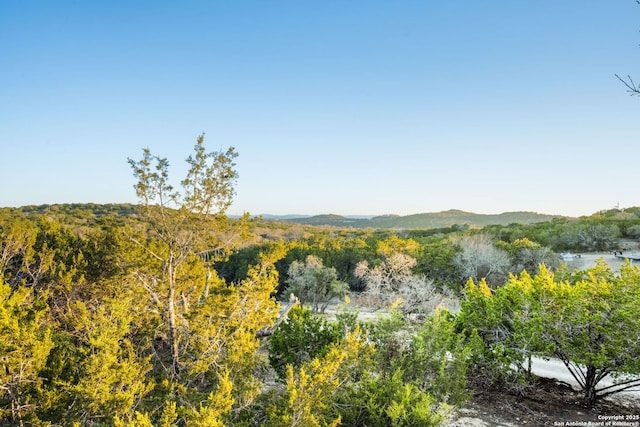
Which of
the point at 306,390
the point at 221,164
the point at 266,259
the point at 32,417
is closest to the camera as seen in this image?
the point at 306,390

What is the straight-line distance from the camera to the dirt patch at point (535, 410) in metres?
6.25

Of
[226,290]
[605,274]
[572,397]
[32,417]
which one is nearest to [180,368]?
[226,290]

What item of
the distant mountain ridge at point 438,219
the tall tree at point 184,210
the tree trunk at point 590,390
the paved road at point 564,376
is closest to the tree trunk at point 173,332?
the tall tree at point 184,210

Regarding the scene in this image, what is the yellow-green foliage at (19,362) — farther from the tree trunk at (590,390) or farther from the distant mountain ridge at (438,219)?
the distant mountain ridge at (438,219)

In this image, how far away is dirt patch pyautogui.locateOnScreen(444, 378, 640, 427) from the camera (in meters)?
6.25

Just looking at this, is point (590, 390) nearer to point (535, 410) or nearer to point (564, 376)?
point (535, 410)

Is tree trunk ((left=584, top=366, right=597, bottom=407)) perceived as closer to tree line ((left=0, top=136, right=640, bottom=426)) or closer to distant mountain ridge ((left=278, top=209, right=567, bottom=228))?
tree line ((left=0, top=136, right=640, bottom=426))

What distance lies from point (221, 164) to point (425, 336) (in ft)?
15.1

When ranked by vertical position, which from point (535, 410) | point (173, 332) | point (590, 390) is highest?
point (173, 332)

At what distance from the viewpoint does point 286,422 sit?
362 cm

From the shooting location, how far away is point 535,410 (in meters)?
6.78

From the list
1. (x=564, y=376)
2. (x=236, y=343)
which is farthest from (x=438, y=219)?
(x=236, y=343)

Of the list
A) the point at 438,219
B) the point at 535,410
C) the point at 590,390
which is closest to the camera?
the point at 535,410

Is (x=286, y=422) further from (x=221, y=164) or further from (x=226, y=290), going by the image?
(x=221, y=164)
